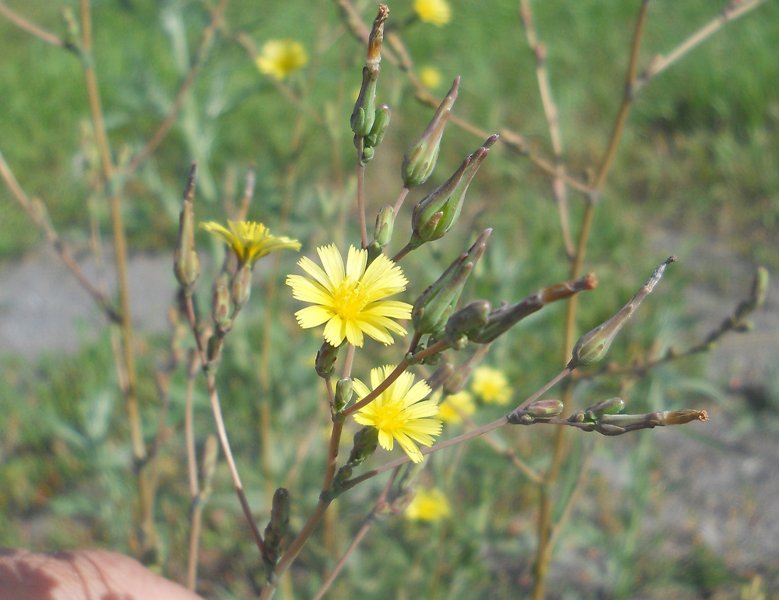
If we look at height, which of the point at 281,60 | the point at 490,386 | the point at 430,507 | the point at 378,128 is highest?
the point at 281,60

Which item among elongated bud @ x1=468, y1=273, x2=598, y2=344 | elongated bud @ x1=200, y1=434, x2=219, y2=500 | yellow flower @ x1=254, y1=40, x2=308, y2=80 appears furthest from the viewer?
yellow flower @ x1=254, y1=40, x2=308, y2=80

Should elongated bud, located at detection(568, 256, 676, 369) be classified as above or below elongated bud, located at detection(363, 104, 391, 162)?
below

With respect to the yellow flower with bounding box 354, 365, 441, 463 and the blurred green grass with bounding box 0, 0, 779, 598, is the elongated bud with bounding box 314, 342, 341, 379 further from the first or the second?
the blurred green grass with bounding box 0, 0, 779, 598

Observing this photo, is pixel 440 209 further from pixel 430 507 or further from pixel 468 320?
pixel 430 507

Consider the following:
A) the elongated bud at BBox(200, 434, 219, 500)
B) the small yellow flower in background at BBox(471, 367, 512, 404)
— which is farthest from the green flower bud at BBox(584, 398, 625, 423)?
the small yellow flower in background at BBox(471, 367, 512, 404)

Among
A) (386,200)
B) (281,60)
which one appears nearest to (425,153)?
(281,60)

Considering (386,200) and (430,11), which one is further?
(386,200)

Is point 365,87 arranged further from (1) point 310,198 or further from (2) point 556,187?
(1) point 310,198
